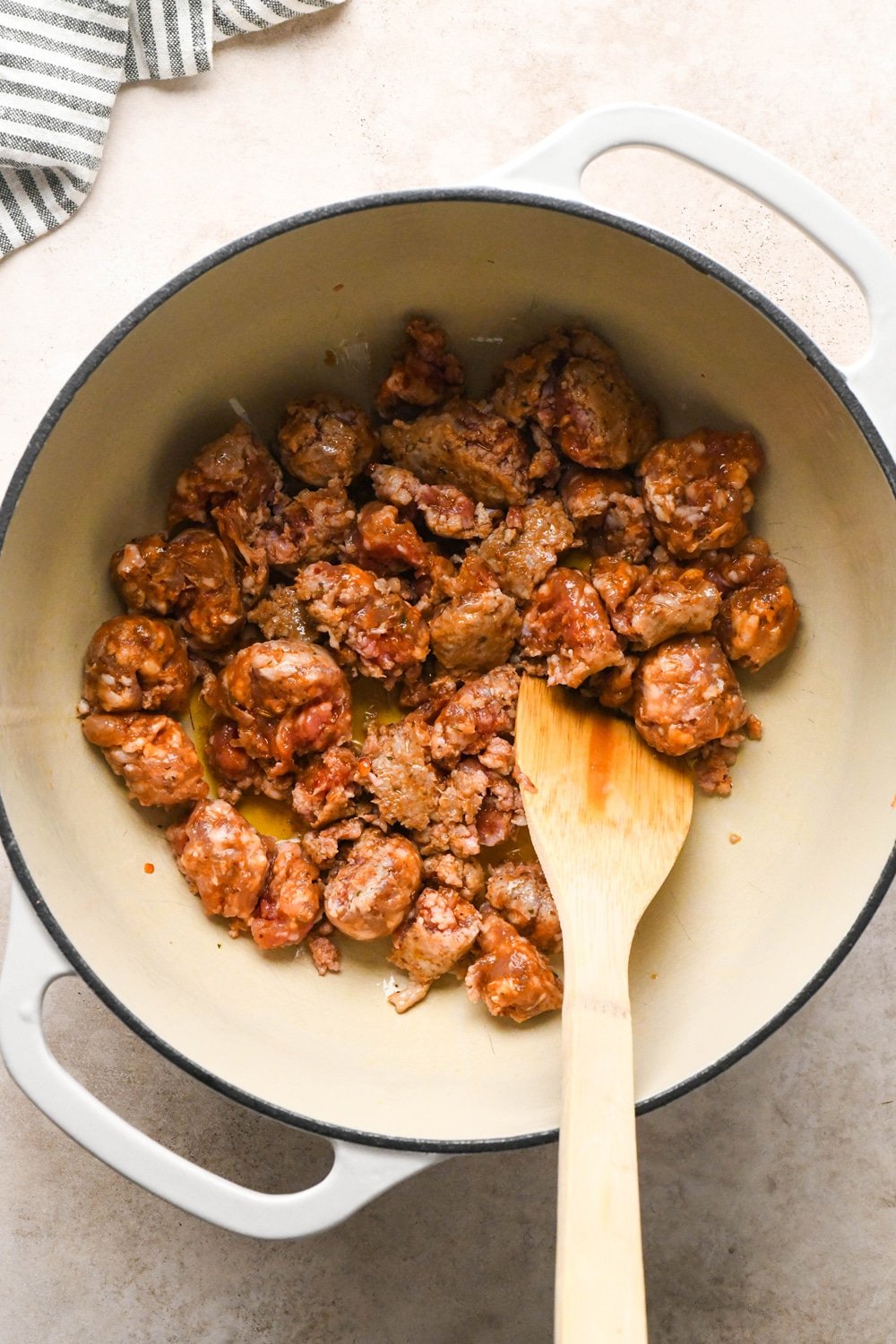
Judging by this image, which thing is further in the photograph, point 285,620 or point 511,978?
point 285,620

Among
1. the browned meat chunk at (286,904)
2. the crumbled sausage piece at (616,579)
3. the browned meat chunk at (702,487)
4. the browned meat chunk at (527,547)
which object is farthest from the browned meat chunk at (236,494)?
the browned meat chunk at (702,487)

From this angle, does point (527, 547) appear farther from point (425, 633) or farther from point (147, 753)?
point (147, 753)

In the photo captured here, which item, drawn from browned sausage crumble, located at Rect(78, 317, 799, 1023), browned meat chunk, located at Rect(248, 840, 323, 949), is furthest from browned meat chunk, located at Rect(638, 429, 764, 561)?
browned meat chunk, located at Rect(248, 840, 323, 949)

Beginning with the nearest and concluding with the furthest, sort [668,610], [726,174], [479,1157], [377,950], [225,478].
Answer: [726,174] < [668,610] < [225,478] < [377,950] < [479,1157]

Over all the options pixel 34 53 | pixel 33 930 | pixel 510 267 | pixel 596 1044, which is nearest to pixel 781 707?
pixel 596 1044

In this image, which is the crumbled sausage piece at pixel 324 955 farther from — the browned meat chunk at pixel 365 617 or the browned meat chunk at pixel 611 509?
the browned meat chunk at pixel 611 509

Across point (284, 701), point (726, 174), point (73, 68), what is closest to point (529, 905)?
point (284, 701)
